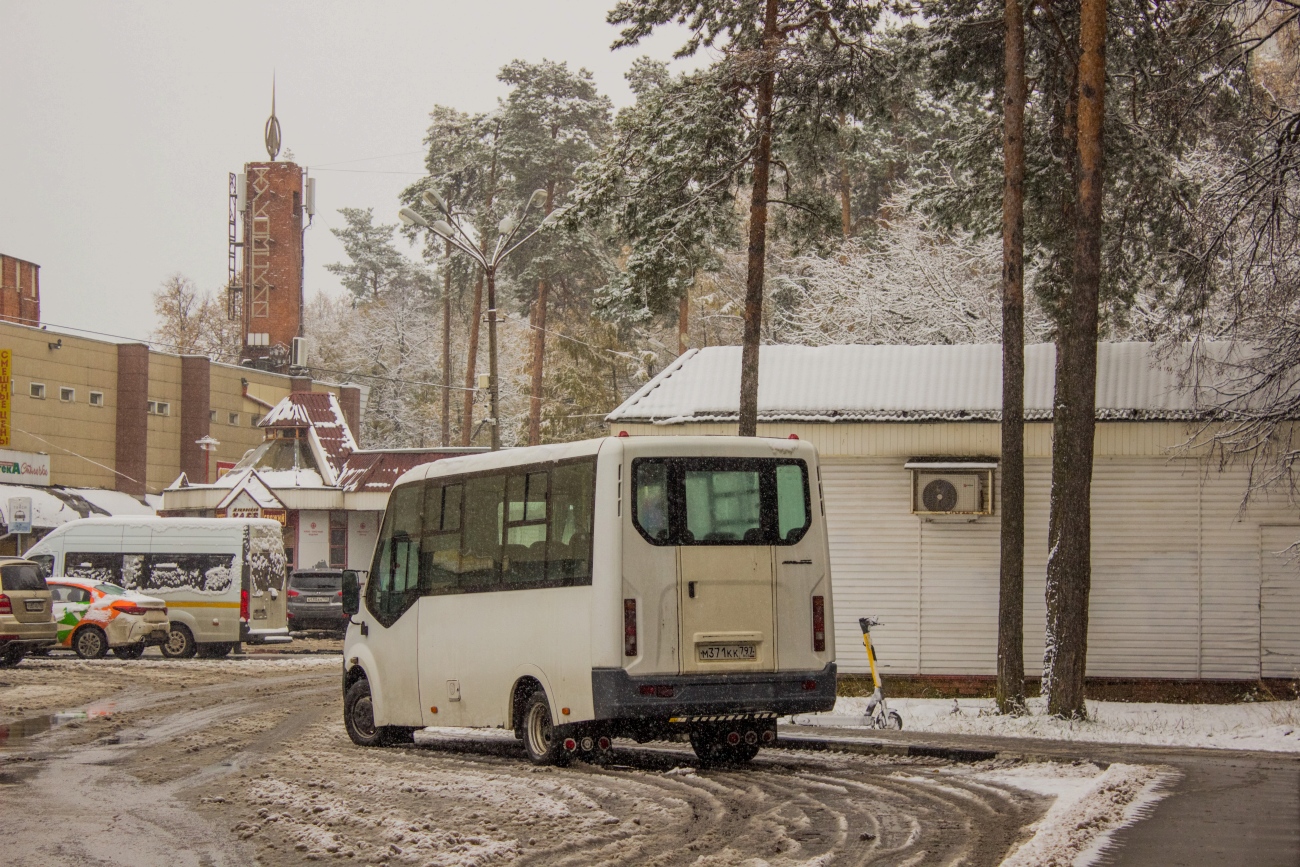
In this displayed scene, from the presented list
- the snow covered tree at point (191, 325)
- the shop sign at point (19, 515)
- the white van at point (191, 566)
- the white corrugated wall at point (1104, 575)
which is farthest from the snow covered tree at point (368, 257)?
the white corrugated wall at point (1104, 575)

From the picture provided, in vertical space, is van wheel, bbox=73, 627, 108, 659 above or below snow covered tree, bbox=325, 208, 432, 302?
below

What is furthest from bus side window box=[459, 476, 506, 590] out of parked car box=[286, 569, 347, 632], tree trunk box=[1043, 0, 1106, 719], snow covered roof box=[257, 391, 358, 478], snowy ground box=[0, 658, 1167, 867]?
snow covered roof box=[257, 391, 358, 478]

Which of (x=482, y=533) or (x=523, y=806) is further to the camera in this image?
(x=482, y=533)

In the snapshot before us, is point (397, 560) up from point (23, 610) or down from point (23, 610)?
up

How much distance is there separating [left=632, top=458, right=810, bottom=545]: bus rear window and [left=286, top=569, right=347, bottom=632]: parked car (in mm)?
30371

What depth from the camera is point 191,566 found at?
106 feet

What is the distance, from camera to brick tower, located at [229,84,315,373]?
246ft

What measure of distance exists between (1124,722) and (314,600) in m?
28.3

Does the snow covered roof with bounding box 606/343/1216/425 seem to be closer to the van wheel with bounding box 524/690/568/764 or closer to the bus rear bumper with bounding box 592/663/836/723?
the van wheel with bounding box 524/690/568/764

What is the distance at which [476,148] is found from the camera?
5978 cm

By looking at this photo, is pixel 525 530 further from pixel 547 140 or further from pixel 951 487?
pixel 547 140

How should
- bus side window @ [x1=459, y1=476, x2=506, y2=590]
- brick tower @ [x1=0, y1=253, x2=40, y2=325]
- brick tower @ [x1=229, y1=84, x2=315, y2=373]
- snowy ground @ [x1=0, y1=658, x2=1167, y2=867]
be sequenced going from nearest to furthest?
snowy ground @ [x1=0, y1=658, x2=1167, y2=867] < bus side window @ [x1=459, y1=476, x2=506, y2=590] < brick tower @ [x1=0, y1=253, x2=40, y2=325] < brick tower @ [x1=229, y1=84, x2=315, y2=373]

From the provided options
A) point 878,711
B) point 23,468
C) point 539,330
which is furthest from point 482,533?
point 539,330

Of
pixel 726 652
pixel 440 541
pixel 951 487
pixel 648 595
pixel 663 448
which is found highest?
pixel 663 448
